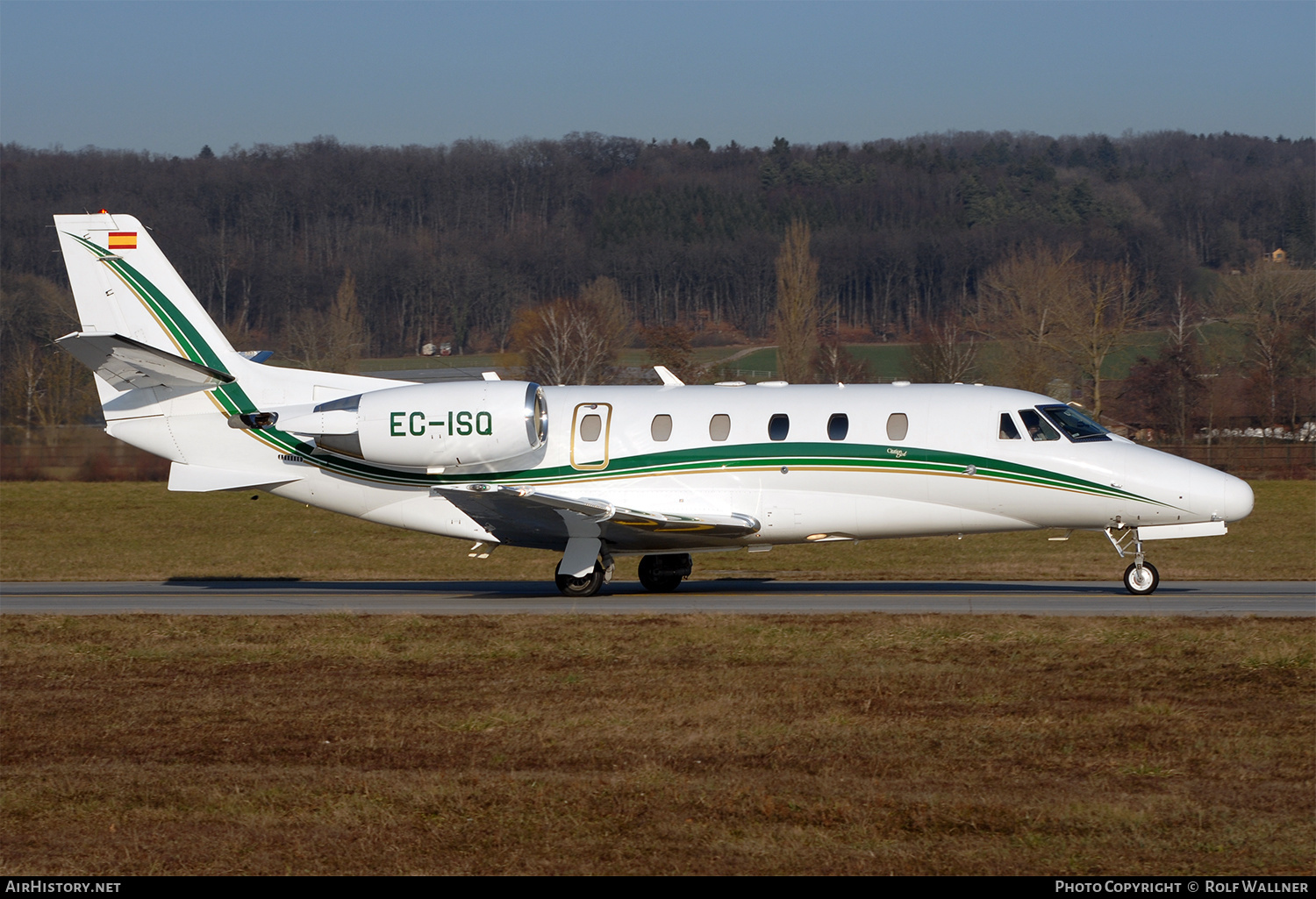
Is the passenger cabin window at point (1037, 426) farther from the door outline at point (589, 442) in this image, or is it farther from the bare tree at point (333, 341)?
the bare tree at point (333, 341)

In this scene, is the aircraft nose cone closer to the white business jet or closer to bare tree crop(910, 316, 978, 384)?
the white business jet

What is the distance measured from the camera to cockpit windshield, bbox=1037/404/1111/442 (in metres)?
20.2

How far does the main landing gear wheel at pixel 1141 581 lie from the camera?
20141 millimetres

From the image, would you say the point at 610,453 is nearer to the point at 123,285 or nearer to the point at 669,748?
the point at 123,285

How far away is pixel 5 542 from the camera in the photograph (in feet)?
122

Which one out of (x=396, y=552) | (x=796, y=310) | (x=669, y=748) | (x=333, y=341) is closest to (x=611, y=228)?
(x=796, y=310)

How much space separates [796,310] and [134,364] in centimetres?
6263

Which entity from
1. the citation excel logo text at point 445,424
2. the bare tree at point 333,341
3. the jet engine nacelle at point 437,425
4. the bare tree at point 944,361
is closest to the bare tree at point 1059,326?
the bare tree at point 944,361

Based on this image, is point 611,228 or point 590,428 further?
point 611,228

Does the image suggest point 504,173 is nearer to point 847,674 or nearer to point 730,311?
point 730,311

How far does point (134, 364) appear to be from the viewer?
70.9 feet

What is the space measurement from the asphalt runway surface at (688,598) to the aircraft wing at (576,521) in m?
0.99

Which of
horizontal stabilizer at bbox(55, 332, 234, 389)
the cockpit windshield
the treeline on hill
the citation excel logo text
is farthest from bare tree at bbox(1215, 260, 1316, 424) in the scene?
horizontal stabilizer at bbox(55, 332, 234, 389)

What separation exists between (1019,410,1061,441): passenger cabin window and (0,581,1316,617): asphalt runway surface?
2.51 m
